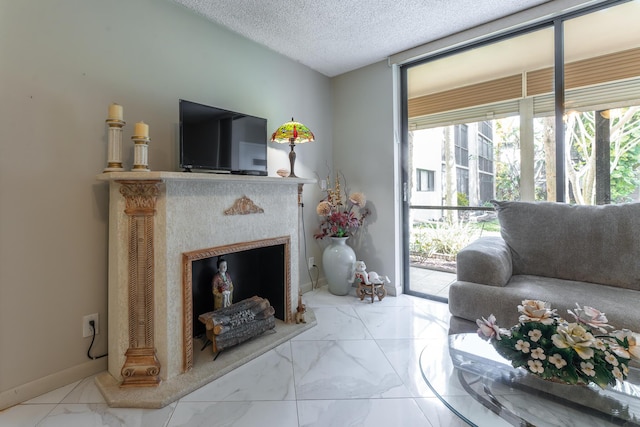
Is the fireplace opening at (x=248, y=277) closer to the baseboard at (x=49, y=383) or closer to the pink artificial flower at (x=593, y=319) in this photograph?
the baseboard at (x=49, y=383)

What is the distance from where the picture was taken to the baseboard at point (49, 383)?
1.38 metres

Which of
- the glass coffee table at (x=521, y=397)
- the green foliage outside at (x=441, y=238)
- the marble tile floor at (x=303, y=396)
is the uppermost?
the green foliage outside at (x=441, y=238)

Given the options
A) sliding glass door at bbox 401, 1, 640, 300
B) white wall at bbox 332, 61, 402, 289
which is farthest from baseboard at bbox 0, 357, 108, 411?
sliding glass door at bbox 401, 1, 640, 300

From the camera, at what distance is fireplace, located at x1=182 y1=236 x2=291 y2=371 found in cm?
204

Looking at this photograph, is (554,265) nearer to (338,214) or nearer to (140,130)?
(338,214)

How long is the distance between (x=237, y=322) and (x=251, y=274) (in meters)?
0.59

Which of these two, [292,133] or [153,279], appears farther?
[292,133]

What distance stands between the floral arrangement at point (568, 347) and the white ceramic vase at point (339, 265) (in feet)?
6.11

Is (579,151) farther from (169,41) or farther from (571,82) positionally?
(169,41)

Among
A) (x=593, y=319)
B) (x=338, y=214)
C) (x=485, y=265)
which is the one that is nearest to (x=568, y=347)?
(x=593, y=319)

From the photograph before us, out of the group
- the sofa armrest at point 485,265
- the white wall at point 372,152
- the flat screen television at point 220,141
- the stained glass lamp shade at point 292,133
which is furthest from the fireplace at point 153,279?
the white wall at point 372,152

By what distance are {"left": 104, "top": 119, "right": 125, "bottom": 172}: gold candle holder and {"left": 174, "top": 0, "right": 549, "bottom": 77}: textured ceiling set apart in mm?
1075

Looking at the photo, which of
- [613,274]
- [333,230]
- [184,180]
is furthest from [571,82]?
[184,180]

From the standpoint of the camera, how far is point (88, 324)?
1.64 metres
